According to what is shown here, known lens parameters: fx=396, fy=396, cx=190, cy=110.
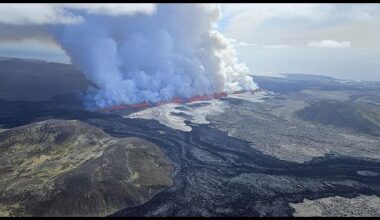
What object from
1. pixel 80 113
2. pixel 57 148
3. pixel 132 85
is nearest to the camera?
pixel 57 148

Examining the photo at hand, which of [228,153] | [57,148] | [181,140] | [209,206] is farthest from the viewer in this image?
[181,140]

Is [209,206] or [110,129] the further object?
[110,129]

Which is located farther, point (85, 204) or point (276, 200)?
point (276, 200)

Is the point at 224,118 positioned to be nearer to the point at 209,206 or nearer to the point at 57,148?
the point at 57,148

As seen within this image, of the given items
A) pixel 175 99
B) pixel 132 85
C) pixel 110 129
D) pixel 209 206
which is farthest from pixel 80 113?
pixel 209 206

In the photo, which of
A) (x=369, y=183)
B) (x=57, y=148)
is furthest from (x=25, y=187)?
(x=369, y=183)

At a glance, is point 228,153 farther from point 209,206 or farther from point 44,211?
point 44,211

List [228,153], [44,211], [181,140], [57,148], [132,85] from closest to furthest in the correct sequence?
[44,211], [57,148], [228,153], [181,140], [132,85]

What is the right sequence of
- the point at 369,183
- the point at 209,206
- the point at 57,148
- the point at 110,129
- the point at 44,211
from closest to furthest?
the point at 44,211 < the point at 209,206 < the point at 369,183 < the point at 57,148 < the point at 110,129
